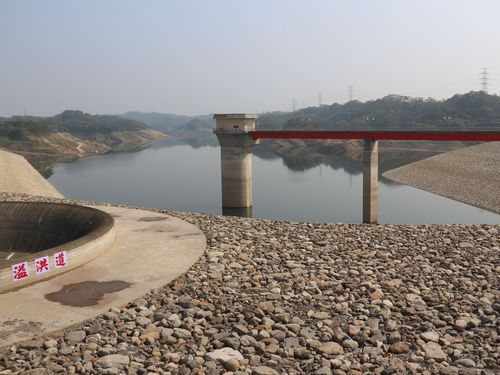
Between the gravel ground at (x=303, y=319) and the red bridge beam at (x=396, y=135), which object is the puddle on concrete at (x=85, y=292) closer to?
the gravel ground at (x=303, y=319)

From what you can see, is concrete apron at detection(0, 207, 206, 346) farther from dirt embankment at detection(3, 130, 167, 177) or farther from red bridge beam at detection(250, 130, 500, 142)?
dirt embankment at detection(3, 130, 167, 177)

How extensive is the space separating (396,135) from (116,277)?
27.9m

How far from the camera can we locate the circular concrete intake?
14.1 metres

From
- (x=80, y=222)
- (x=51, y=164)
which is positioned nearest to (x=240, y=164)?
(x=80, y=222)

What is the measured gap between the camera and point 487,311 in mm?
11344

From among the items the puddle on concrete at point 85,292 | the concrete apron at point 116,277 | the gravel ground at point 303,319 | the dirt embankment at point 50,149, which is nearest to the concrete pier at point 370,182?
the gravel ground at point 303,319

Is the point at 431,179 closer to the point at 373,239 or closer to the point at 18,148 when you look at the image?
the point at 373,239

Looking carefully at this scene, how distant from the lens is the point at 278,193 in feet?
187

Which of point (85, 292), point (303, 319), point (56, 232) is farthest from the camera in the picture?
point (56, 232)

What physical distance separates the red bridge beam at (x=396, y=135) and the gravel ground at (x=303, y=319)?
733 inches

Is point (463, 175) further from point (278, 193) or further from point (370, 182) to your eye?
point (370, 182)

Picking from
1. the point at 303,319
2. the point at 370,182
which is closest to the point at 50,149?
the point at 370,182

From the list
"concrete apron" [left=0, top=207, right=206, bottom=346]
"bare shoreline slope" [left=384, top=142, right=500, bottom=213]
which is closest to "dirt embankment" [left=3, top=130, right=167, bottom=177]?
"bare shoreline slope" [left=384, top=142, right=500, bottom=213]

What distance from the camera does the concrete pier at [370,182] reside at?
37281 mm
